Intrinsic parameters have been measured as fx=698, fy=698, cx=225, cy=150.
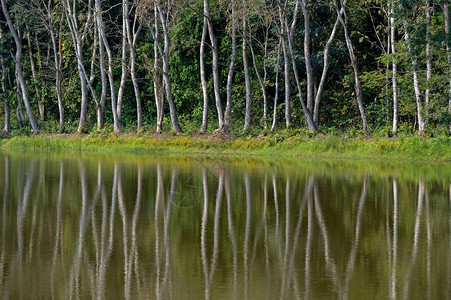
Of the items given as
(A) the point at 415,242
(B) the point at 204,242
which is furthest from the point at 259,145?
(B) the point at 204,242

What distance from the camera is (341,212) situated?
14258 mm

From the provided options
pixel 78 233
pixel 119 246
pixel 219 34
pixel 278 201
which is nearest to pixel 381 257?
pixel 119 246

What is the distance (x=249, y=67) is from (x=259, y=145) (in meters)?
9.33

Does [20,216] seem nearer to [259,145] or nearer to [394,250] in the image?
[394,250]

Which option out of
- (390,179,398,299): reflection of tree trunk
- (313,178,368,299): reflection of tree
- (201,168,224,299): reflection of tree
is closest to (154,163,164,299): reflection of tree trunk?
(201,168,224,299): reflection of tree

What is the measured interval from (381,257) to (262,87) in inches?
1128

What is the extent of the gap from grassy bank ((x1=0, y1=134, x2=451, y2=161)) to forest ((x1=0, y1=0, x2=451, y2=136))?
44.1 inches

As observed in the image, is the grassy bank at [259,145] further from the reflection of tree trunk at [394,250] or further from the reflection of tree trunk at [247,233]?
the reflection of tree trunk at [394,250]

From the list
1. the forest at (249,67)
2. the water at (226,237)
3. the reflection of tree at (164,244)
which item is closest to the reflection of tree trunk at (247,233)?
the water at (226,237)

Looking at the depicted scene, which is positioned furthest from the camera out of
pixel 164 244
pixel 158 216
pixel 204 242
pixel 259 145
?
pixel 259 145

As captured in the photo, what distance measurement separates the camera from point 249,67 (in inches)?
→ 1655

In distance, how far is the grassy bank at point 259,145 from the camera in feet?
94.8

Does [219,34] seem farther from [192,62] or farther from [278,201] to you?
[278,201]

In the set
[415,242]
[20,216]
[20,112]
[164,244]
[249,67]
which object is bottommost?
[415,242]
